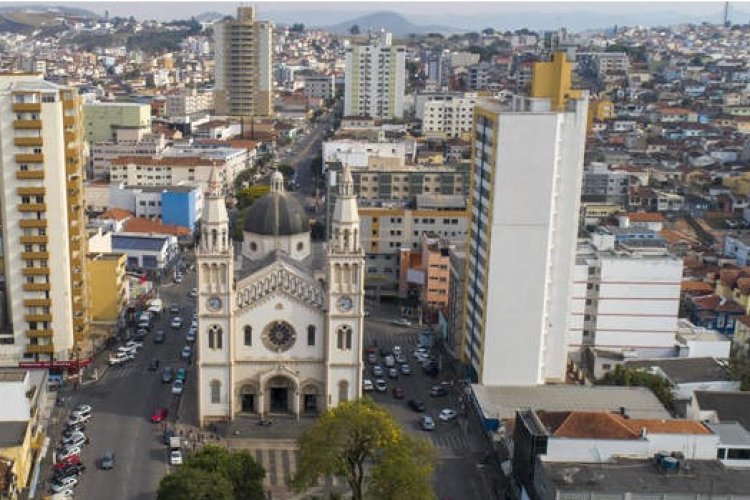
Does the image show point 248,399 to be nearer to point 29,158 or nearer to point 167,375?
point 167,375

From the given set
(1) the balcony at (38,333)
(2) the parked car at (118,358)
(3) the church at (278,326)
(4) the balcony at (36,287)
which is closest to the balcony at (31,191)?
(4) the balcony at (36,287)

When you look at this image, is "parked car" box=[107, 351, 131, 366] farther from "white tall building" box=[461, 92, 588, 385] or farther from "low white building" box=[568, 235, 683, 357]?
"low white building" box=[568, 235, 683, 357]

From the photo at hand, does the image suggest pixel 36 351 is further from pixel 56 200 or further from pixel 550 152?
pixel 550 152

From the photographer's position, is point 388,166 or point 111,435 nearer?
point 111,435

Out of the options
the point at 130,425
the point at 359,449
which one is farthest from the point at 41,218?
the point at 359,449

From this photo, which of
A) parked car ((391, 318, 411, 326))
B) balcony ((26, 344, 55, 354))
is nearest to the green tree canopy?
balcony ((26, 344, 55, 354))

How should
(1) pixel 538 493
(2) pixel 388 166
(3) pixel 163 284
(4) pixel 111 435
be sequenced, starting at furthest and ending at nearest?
(2) pixel 388 166, (3) pixel 163 284, (4) pixel 111 435, (1) pixel 538 493

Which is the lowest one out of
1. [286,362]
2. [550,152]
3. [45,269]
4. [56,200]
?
[286,362]

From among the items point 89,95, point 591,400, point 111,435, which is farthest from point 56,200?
point 89,95
